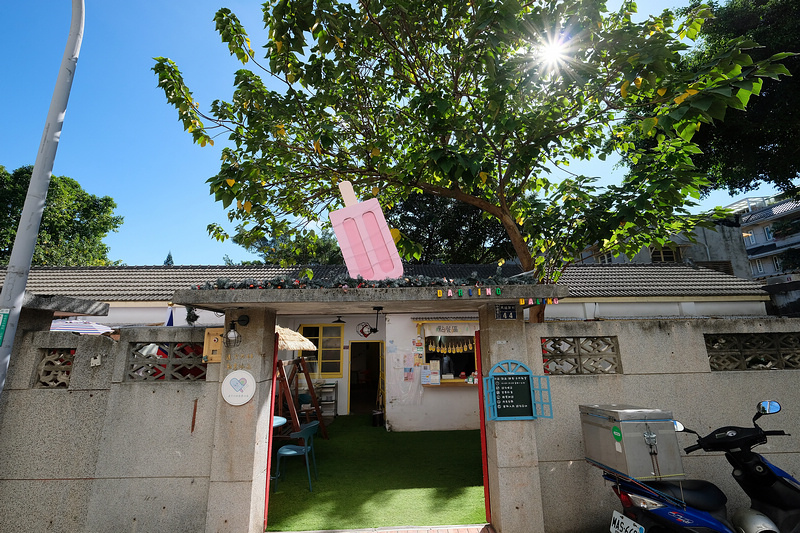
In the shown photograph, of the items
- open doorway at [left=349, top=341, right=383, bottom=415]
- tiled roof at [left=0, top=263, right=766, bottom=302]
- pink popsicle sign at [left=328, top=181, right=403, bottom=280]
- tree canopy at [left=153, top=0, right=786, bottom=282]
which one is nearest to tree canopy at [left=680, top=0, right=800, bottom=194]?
tiled roof at [left=0, top=263, right=766, bottom=302]

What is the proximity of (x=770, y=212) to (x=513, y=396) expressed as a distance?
41.6 meters

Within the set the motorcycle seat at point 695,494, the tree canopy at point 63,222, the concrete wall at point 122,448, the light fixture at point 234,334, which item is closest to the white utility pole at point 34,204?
the concrete wall at point 122,448

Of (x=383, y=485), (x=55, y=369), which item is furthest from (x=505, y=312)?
(x=55, y=369)

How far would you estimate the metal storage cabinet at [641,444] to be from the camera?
11.1 ft

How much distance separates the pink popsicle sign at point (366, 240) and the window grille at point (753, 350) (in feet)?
14.5

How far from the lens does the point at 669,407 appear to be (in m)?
4.36

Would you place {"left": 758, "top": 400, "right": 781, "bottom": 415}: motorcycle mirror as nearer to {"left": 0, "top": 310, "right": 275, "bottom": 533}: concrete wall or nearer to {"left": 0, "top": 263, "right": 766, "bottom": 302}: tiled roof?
{"left": 0, "top": 310, "right": 275, "bottom": 533}: concrete wall

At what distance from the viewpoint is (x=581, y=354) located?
446 cm

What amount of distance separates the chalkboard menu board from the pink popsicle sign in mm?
2404

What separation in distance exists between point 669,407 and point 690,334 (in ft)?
3.00

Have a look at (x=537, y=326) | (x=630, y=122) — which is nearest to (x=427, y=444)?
(x=537, y=326)

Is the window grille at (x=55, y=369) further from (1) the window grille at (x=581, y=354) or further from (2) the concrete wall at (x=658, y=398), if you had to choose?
(1) the window grille at (x=581, y=354)

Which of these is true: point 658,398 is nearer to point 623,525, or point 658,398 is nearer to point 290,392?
point 623,525

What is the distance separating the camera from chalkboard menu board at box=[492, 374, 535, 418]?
4.26 m
